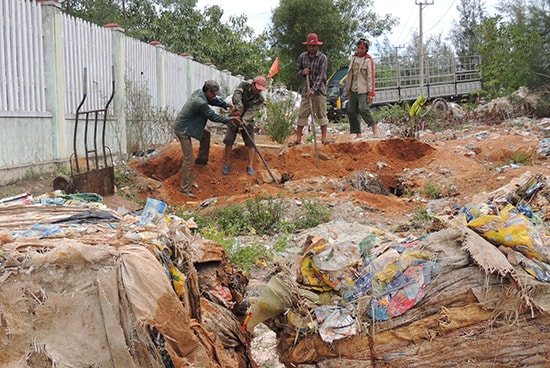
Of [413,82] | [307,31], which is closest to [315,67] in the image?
[413,82]

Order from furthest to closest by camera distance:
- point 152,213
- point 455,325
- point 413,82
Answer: point 413,82
point 152,213
point 455,325

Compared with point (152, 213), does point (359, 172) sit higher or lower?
lower

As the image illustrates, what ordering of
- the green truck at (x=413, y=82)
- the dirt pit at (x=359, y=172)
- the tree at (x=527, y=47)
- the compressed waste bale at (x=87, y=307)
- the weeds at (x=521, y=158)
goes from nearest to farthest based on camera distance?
the compressed waste bale at (x=87, y=307) → the dirt pit at (x=359, y=172) → the weeds at (x=521, y=158) → the tree at (x=527, y=47) → the green truck at (x=413, y=82)

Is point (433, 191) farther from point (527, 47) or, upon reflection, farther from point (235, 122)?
point (527, 47)

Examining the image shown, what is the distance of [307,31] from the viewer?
31.8 metres

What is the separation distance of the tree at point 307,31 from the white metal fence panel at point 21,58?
899 inches

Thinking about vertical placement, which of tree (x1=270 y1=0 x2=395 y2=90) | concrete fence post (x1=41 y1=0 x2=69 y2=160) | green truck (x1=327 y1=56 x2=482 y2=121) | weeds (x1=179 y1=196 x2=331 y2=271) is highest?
tree (x1=270 y1=0 x2=395 y2=90)

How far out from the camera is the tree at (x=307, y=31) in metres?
31.6

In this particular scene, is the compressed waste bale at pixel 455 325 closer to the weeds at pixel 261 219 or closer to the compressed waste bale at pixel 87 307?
the compressed waste bale at pixel 87 307

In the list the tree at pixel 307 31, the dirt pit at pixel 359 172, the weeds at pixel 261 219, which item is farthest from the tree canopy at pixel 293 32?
the weeds at pixel 261 219

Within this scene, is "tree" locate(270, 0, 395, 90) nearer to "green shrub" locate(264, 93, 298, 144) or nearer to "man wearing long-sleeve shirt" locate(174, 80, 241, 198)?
"green shrub" locate(264, 93, 298, 144)

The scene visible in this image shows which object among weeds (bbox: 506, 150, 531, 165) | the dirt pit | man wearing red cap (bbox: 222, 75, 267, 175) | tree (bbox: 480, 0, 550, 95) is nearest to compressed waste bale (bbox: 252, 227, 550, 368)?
the dirt pit

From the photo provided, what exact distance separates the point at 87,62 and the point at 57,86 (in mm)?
1352

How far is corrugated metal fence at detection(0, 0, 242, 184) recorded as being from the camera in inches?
304
